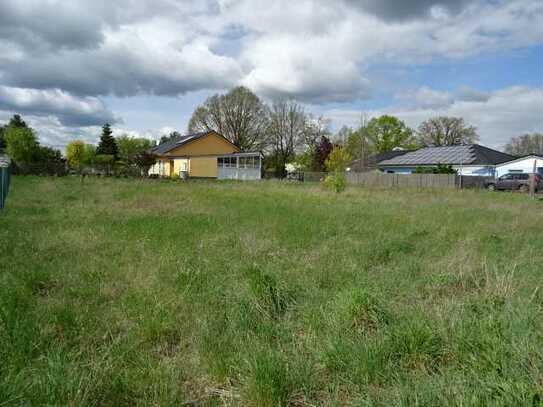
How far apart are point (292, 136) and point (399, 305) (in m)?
47.6

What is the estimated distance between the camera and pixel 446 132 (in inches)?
2377

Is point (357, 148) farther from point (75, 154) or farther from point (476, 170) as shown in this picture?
point (75, 154)

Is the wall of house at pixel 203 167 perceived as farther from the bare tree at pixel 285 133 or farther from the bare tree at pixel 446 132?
the bare tree at pixel 446 132

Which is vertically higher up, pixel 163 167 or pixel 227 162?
pixel 227 162

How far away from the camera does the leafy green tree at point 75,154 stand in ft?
125

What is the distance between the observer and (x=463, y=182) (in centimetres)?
2958

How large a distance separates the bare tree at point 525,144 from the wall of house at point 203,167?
174 ft

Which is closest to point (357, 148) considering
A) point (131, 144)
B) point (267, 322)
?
point (131, 144)

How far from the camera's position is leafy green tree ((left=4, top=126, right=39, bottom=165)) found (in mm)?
33406

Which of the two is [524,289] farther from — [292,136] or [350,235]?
[292,136]

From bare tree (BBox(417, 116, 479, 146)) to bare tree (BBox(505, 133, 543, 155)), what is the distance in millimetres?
9360

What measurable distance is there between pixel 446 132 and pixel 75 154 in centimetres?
5481

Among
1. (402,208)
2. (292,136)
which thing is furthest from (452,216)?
(292,136)

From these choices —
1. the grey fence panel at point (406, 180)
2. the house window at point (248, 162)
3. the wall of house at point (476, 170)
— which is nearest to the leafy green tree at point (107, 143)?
the house window at point (248, 162)
